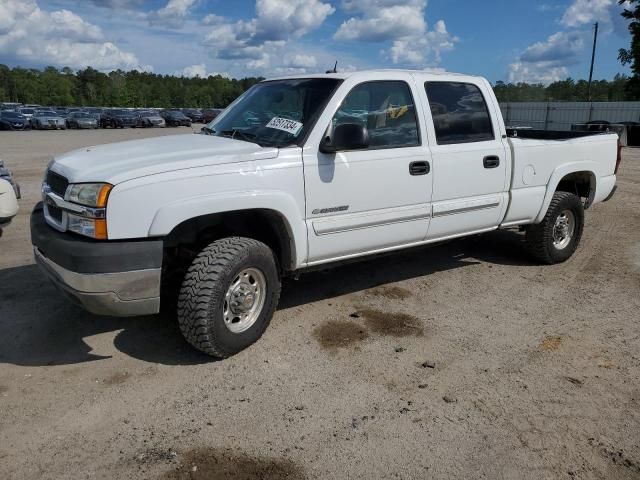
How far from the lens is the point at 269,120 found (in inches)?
171

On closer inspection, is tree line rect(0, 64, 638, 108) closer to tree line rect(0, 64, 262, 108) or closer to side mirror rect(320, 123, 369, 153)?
tree line rect(0, 64, 262, 108)

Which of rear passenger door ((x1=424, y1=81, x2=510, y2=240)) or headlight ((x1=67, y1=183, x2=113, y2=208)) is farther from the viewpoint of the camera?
rear passenger door ((x1=424, y1=81, x2=510, y2=240))

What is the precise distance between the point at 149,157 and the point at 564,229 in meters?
4.68

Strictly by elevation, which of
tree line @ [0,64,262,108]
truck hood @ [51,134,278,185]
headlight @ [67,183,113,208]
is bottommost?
headlight @ [67,183,113,208]

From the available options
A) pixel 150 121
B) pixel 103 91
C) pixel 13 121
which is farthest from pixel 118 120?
pixel 103 91

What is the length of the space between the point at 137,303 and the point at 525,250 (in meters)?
4.46

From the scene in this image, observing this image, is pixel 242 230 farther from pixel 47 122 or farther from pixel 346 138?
pixel 47 122

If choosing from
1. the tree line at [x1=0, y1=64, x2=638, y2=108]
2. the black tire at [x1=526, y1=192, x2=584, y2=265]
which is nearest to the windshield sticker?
the black tire at [x1=526, y1=192, x2=584, y2=265]

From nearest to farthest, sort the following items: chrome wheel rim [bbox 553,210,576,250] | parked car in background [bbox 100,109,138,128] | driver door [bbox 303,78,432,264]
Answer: driver door [bbox 303,78,432,264] → chrome wheel rim [bbox 553,210,576,250] → parked car in background [bbox 100,109,138,128]

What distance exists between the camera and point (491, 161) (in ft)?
16.8

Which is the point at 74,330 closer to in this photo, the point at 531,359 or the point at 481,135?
the point at 531,359

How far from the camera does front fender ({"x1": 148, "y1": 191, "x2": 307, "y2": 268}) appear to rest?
133 inches

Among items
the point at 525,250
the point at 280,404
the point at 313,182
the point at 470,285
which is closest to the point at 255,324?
the point at 280,404

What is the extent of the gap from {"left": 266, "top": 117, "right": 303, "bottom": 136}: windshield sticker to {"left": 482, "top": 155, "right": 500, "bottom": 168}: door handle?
1.91 m
